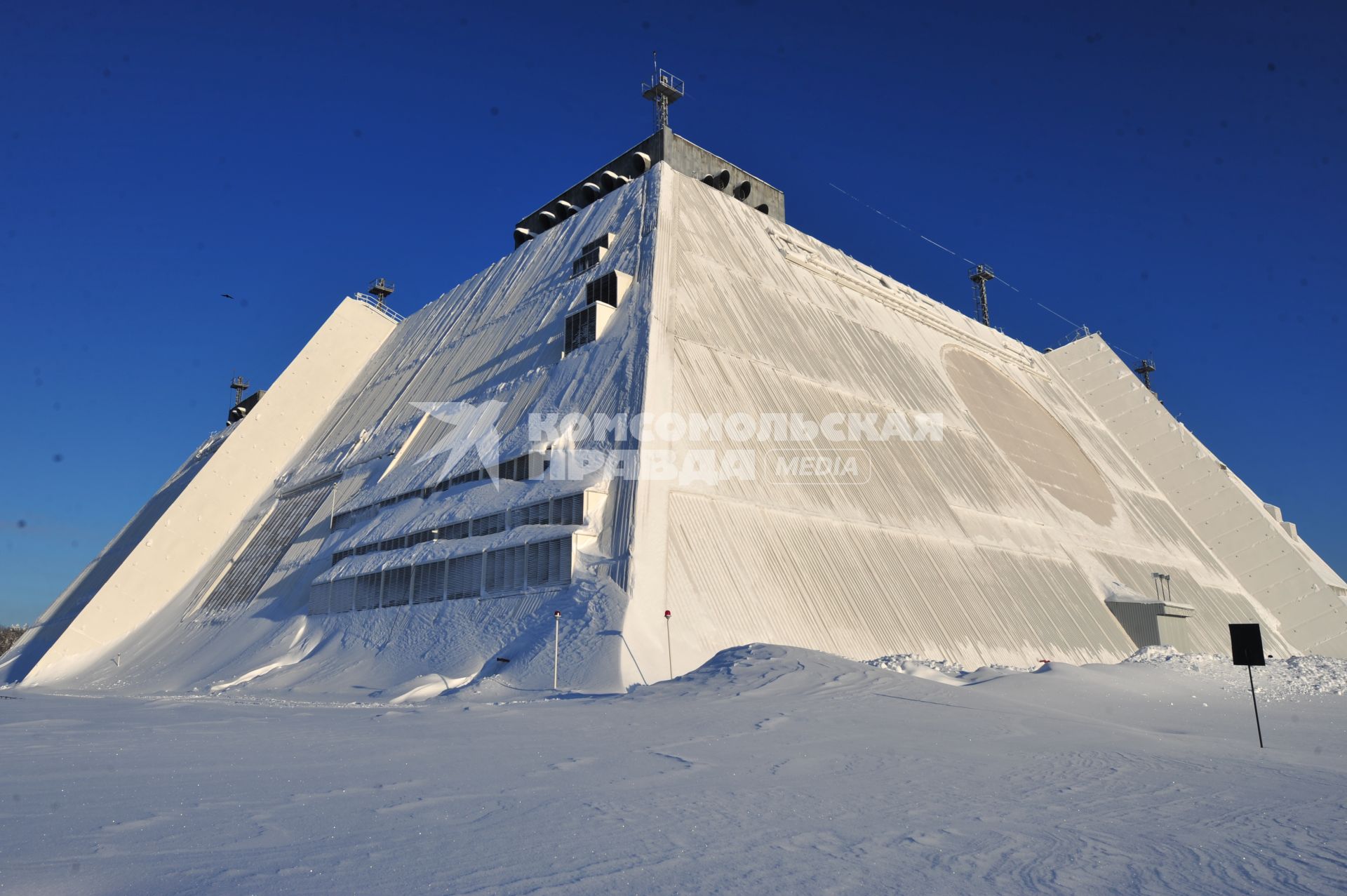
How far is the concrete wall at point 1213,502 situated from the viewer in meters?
39.4

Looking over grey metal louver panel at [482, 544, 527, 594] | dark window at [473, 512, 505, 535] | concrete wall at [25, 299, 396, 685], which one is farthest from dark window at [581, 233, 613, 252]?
concrete wall at [25, 299, 396, 685]

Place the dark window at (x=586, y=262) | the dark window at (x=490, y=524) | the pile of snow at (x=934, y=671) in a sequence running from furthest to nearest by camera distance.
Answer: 1. the dark window at (x=586, y=262)
2. the dark window at (x=490, y=524)
3. the pile of snow at (x=934, y=671)

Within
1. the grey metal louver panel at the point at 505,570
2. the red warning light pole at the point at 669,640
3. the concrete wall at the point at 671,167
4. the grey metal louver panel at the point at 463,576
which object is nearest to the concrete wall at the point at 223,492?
the concrete wall at the point at 671,167

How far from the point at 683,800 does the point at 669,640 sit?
10965 mm

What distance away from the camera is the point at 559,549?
2073cm

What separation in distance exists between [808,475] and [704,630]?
296 inches

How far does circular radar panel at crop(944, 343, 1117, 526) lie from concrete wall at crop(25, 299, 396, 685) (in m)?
28.9

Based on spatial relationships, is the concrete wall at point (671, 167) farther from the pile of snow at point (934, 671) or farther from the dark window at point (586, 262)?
the pile of snow at point (934, 671)

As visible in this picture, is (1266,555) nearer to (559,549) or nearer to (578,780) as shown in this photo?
(559,549)

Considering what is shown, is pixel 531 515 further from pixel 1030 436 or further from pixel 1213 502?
pixel 1213 502

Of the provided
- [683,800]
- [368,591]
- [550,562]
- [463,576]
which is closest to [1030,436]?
[550,562]

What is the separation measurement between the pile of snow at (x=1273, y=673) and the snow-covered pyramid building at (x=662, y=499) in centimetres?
411

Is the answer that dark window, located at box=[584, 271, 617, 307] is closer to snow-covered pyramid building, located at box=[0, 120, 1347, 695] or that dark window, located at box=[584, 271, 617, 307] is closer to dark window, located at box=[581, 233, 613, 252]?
snow-covered pyramid building, located at box=[0, 120, 1347, 695]

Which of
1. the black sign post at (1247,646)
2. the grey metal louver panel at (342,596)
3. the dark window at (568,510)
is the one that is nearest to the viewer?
the black sign post at (1247,646)
